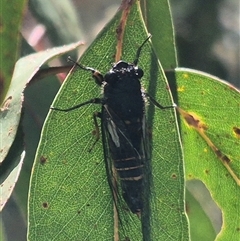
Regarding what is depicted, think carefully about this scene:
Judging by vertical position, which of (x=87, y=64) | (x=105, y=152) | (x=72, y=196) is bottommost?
(x=72, y=196)

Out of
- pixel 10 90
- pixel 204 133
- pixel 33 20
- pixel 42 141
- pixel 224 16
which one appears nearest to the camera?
pixel 42 141

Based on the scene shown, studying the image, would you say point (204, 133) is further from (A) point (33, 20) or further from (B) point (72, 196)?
(A) point (33, 20)

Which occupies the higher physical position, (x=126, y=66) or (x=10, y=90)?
(x=126, y=66)

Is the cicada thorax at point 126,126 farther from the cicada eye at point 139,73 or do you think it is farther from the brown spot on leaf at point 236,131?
the brown spot on leaf at point 236,131

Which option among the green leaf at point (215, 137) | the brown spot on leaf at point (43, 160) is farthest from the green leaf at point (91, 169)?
the green leaf at point (215, 137)

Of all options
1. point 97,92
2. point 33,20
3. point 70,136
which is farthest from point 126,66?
point 33,20

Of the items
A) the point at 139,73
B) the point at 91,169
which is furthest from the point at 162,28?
the point at 91,169

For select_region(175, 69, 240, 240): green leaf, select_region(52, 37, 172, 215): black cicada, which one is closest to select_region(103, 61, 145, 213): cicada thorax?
select_region(52, 37, 172, 215): black cicada

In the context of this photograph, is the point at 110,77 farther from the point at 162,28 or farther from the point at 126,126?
the point at 162,28

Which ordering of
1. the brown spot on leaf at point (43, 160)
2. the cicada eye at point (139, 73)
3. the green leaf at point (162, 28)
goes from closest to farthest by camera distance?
the brown spot on leaf at point (43, 160) → the cicada eye at point (139, 73) → the green leaf at point (162, 28)
